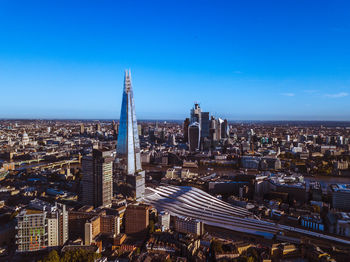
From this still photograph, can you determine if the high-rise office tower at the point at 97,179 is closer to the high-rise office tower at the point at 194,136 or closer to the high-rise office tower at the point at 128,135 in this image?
the high-rise office tower at the point at 128,135

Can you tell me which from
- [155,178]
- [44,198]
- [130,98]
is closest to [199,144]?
[155,178]

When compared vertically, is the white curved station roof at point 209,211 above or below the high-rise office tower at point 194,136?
below

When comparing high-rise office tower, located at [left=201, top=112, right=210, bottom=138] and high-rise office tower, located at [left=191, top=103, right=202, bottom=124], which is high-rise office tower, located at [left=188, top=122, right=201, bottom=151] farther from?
high-rise office tower, located at [left=201, top=112, right=210, bottom=138]

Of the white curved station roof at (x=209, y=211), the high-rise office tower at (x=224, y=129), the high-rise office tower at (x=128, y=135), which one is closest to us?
the white curved station roof at (x=209, y=211)

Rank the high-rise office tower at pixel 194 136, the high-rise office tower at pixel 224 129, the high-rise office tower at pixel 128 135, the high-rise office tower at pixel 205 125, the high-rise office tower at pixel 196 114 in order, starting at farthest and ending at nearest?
the high-rise office tower at pixel 224 129
the high-rise office tower at pixel 205 125
the high-rise office tower at pixel 196 114
the high-rise office tower at pixel 194 136
the high-rise office tower at pixel 128 135

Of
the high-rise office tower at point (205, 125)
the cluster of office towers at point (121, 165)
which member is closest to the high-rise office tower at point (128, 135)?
the cluster of office towers at point (121, 165)

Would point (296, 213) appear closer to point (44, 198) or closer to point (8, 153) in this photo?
point (44, 198)

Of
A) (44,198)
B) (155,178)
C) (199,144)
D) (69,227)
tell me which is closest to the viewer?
(69,227)
